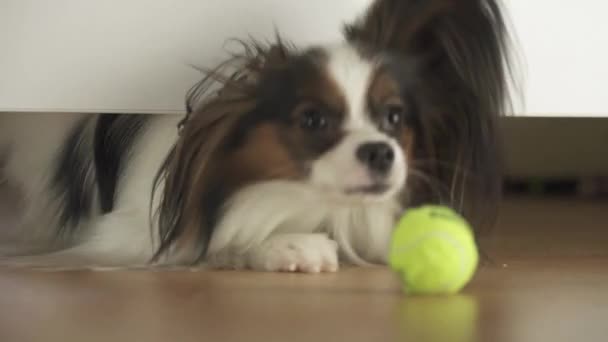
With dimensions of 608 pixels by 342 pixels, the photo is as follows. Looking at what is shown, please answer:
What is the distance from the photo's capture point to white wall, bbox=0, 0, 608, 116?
6.27ft

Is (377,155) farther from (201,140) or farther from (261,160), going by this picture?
(201,140)

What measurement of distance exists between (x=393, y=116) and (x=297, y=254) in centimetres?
34

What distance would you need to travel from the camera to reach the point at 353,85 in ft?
6.06

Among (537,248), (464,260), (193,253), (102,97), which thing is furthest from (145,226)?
(537,248)

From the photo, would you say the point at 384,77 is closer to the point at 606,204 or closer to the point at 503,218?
the point at 503,218

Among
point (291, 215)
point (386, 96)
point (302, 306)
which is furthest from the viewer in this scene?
point (291, 215)

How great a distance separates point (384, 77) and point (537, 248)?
72 cm

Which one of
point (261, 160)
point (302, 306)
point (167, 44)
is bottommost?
point (302, 306)

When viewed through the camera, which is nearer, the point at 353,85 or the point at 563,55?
the point at 353,85

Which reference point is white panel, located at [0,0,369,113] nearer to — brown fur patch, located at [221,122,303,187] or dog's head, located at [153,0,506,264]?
dog's head, located at [153,0,506,264]

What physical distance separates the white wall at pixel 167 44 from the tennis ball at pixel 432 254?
54 centimetres

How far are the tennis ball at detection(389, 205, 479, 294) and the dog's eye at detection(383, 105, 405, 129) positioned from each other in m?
0.31

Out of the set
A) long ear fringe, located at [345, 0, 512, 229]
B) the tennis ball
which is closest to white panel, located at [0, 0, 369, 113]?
long ear fringe, located at [345, 0, 512, 229]

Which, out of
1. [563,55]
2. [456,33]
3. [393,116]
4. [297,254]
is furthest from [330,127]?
[563,55]
